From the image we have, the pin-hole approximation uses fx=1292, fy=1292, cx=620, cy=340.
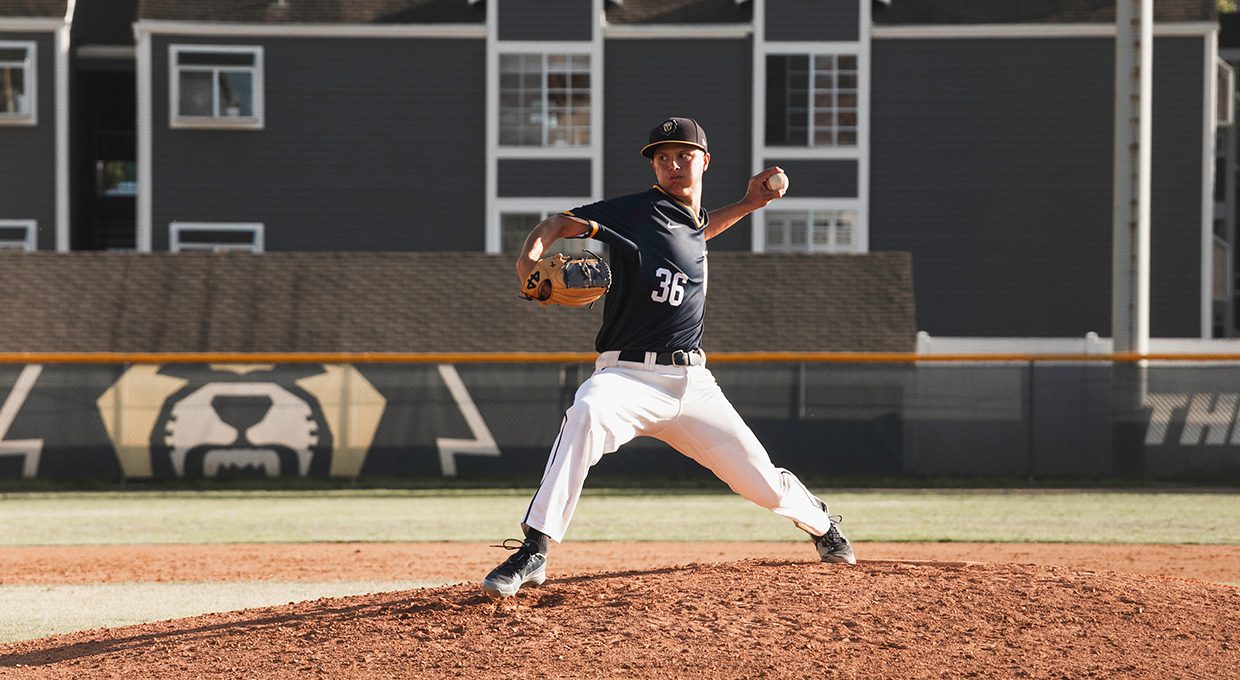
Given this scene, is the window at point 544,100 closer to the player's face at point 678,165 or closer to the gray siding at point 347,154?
the gray siding at point 347,154

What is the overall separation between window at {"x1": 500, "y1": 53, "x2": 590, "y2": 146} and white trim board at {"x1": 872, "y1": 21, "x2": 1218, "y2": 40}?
518 cm

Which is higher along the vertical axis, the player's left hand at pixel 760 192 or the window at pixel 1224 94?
the window at pixel 1224 94

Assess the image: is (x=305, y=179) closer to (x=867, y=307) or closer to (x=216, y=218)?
(x=216, y=218)

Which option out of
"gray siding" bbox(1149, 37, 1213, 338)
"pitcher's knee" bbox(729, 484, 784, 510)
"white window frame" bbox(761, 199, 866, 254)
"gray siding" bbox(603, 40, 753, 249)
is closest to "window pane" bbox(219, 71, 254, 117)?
"gray siding" bbox(603, 40, 753, 249)

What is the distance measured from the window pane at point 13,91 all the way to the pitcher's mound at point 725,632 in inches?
763

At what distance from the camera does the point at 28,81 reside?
74.0 feet

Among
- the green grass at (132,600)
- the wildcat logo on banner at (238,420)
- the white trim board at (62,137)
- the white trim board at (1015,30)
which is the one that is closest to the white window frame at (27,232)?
the white trim board at (62,137)

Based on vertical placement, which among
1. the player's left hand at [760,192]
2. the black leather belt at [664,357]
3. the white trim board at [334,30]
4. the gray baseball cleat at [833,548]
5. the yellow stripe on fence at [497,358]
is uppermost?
the white trim board at [334,30]

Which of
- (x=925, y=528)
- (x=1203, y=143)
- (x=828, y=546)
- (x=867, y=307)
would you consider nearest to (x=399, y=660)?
(x=828, y=546)

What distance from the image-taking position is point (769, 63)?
22.2 m

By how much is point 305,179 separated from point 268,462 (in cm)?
888

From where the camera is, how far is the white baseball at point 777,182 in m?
6.04

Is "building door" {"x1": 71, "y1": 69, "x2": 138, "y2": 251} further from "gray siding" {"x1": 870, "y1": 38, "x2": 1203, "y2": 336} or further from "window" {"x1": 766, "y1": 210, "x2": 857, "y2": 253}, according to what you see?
"gray siding" {"x1": 870, "y1": 38, "x2": 1203, "y2": 336}

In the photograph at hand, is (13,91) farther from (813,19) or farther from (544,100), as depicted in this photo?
(813,19)
